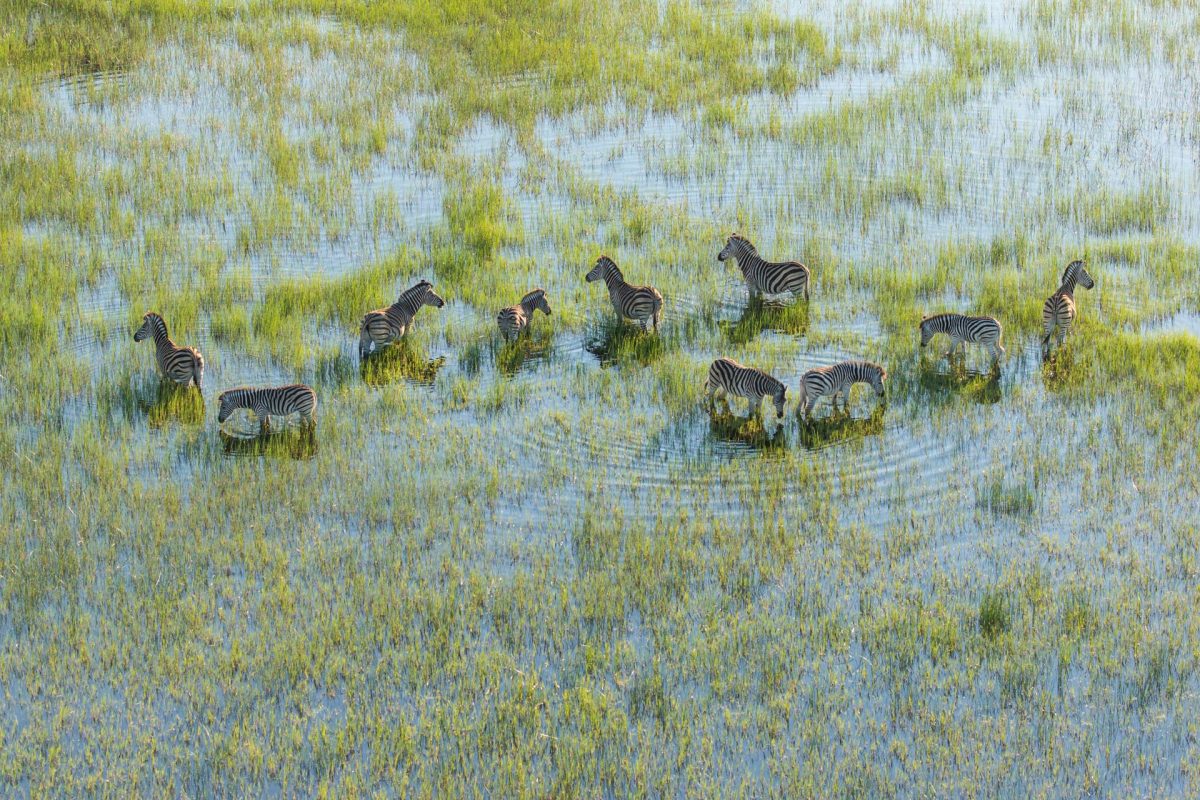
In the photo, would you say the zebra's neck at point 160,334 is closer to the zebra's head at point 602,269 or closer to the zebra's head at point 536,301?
the zebra's head at point 536,301

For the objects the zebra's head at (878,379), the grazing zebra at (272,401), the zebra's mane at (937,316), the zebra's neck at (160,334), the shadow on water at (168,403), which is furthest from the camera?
the zebra's mane at (937,316)

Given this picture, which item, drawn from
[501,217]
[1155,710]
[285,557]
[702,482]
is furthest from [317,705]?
[501,217]

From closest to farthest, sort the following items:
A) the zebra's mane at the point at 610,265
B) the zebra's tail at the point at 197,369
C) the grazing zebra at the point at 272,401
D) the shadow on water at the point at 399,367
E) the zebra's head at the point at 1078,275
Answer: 1. the grazing zebra at the point at 272,401
2. the zebra's tail at the point at 197,369
3. the shadow on water at the point at 399,367
4. the zebra's head at the point at 1078,275
5. the zebra's mane at the point at 610,265

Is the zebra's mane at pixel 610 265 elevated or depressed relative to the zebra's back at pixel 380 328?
elevated

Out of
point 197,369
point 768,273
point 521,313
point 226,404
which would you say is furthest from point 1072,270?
point 197,369

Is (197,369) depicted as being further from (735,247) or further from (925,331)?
(925,331)

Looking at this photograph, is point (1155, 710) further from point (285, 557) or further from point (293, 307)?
point (293, 307)

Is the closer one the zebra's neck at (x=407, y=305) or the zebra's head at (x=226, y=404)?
the zebra's head at (x=226, y=404)

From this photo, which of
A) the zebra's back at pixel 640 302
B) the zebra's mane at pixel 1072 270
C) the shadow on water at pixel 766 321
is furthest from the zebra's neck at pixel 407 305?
the zebra's mane at pixel 1072 270

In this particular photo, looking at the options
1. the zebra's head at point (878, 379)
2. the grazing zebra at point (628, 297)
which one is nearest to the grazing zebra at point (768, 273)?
the grazing zebra at point (628, 297)
